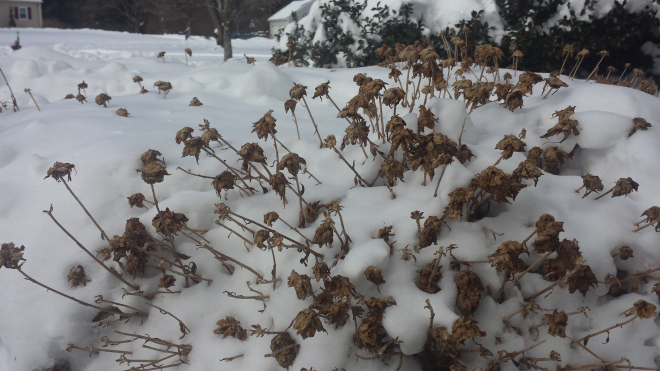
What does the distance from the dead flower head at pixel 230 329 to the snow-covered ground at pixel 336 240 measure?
3 cm

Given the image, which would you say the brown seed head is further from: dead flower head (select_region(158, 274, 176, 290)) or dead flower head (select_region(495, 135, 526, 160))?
dead flower head (select_region(495, 135, 526, 160))

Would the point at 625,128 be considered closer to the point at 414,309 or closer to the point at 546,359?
the point at 546,359

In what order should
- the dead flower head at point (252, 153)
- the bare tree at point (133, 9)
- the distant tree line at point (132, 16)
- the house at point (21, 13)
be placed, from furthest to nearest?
the bare tree at point (133, 9) < the distant tree line at point (132, 16) < the house at point (21, 13) < the dead flower head at point (252, 153)

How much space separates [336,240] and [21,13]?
43485 mm

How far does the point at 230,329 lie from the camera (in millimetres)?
1615

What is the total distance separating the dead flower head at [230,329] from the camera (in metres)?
1.62

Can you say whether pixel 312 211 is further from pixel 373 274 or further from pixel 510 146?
pixel 510 146

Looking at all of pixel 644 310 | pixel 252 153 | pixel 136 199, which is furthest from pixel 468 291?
pixel 136 199

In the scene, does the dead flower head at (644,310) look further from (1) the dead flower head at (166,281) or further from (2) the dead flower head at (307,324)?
(1) the dead flower head at (166,281)

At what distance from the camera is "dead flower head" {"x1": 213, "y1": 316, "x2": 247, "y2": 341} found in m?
1.62

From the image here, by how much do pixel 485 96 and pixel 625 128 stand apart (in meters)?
0.79

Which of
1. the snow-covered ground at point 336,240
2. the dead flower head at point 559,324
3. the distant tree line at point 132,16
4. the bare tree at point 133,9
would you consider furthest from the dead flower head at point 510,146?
the bare tree at point 133,9

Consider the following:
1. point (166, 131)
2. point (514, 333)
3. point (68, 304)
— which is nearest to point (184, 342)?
point (68, 304)

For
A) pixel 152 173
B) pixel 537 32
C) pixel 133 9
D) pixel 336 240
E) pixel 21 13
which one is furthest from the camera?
pixel 133 9
